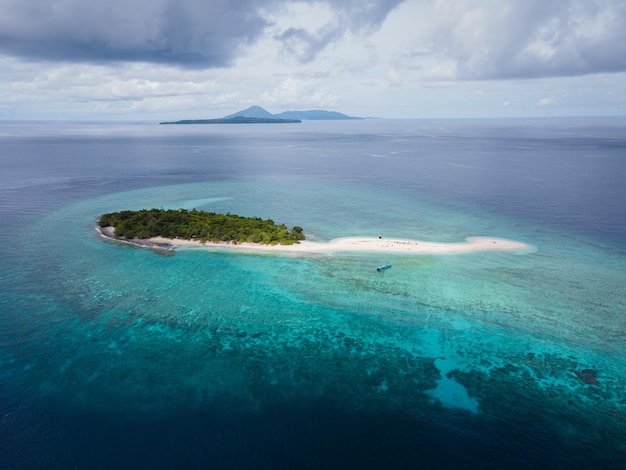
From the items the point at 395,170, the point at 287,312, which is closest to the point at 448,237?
the point at 287,312

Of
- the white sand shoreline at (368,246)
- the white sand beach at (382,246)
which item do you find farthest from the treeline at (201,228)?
the white sand beach at (382,246)

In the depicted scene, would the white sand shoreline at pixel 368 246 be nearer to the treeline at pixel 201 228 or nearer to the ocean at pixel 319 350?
the treeline at pixel 201 228

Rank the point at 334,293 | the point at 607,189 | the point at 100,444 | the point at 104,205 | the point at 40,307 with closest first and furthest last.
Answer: the point at 100,444
the point at 40,307
the point at 334,293
the point at 104,205
the point at 607,189

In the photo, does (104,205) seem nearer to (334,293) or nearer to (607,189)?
(334,293)

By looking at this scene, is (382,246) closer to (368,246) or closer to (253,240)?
(368,246)

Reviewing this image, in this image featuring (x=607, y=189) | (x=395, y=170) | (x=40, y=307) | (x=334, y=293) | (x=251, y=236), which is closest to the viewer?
(x=40, y=307)
